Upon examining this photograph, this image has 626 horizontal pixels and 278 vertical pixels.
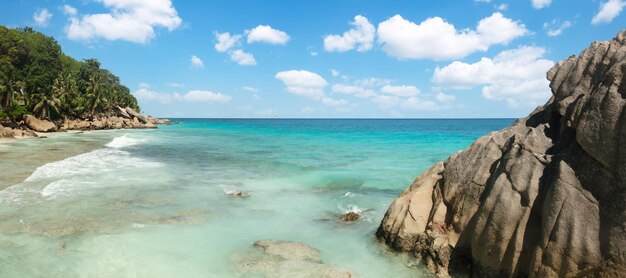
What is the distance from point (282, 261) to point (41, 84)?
8647 centimetres

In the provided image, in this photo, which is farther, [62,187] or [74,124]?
[74,124]

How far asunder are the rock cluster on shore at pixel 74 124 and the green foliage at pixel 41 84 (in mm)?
1972

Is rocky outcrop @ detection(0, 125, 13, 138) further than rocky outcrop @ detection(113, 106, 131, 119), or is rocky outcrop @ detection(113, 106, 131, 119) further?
rocky outcrop @ detection(113, 106, 131, 119)

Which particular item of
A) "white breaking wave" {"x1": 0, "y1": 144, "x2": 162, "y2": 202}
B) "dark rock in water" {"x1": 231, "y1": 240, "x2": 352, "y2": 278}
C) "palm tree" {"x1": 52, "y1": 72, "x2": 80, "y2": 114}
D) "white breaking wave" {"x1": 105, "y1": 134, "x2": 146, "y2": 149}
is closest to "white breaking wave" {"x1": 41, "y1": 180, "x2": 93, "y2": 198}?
"white breaking wave" {"x1": 0, "y1": 144, "x2": 162, "y2": 202}

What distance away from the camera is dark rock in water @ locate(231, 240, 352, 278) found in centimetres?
1102

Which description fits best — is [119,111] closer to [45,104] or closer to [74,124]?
[74,124]

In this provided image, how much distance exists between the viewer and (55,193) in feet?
64.0

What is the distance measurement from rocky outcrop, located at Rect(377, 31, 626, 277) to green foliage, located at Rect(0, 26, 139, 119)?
70049 millimetres

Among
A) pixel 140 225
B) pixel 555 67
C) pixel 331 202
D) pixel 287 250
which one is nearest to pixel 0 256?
pixel 140 225

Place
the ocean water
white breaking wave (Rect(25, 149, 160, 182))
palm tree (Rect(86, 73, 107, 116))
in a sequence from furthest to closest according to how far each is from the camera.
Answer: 1. palm tree (Rect(86, 73, 107, 116))
2. white breaking wave (Rect(25, 149, 160, 182))
3. the ocean water

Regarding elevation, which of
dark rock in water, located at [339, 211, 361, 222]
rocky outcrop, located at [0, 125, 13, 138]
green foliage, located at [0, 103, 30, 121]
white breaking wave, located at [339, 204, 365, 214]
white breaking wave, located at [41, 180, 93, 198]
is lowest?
white breaking wave, located at [339, 204, 365, 214]

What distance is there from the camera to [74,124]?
83688mm

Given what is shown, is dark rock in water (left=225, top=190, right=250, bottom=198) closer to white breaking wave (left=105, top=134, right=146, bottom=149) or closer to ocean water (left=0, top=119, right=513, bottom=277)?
ocean water (left=0, top=119, right=513, bottom=277)

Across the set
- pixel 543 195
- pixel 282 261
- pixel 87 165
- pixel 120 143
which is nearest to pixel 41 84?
pixel 120 143
